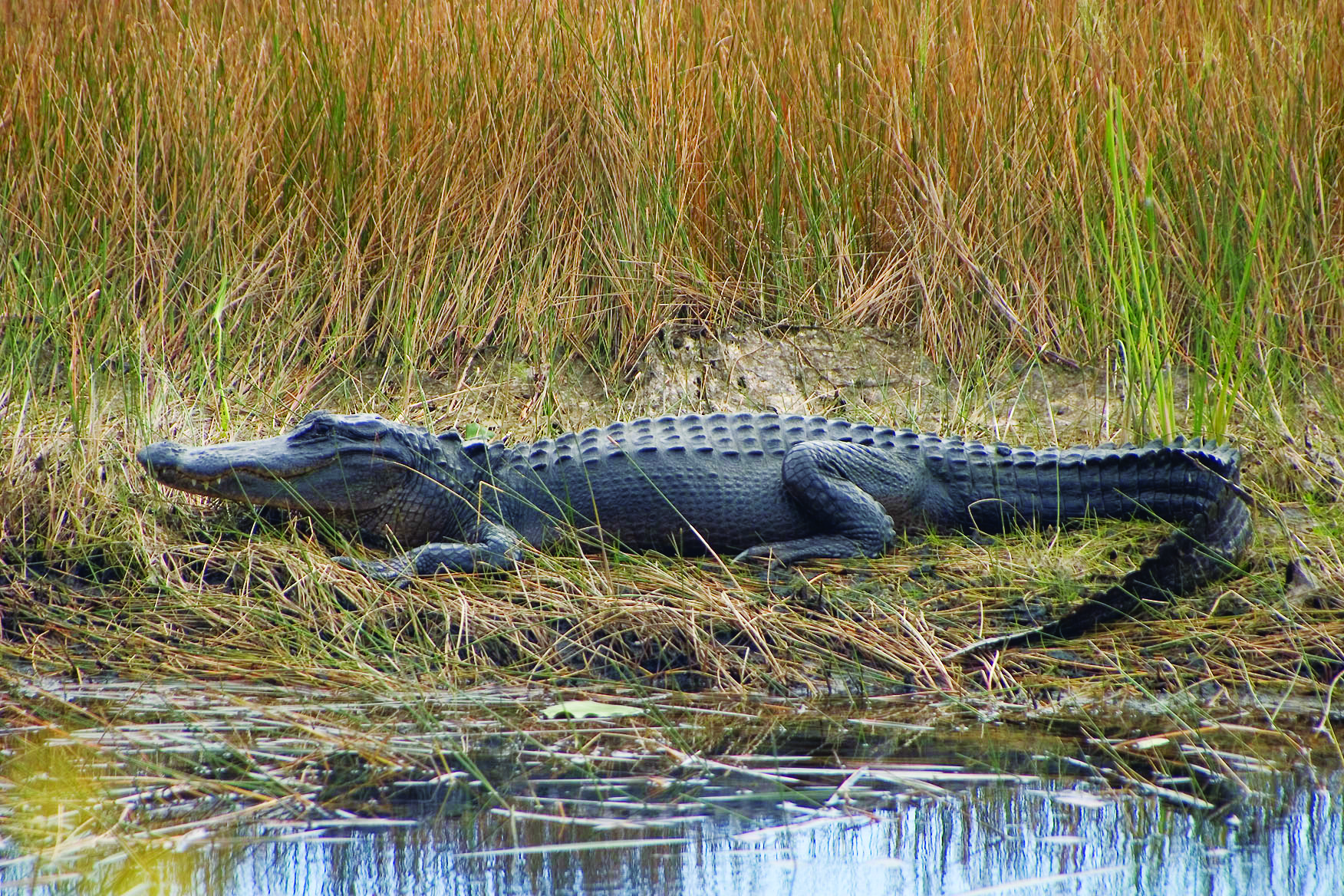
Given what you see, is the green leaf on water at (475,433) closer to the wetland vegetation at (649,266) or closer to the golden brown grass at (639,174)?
the wetland vegetation at (649,266)

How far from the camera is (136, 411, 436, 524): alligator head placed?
3531mm

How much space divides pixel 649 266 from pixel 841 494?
1879 mm

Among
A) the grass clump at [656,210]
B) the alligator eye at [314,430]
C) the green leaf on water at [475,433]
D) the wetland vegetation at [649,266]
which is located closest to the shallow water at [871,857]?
the wetland vegetation at [649,266]

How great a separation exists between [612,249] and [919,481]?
2.02 m

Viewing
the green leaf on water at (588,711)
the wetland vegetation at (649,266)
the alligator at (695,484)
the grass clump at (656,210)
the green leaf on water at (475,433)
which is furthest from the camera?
the grass clump at (656,210)

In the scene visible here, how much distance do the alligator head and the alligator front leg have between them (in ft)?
0.81

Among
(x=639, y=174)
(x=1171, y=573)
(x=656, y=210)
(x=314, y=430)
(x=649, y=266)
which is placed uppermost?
(x=639, y=174)

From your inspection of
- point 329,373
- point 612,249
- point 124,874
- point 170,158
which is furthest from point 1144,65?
point 124,874

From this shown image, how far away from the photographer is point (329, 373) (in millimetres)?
4969

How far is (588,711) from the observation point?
2.75m

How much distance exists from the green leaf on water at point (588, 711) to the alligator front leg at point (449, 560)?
819mm

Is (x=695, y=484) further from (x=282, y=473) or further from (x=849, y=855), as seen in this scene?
(x=849, y=855)

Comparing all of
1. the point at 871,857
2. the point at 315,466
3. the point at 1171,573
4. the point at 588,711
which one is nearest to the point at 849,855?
Result: the point at 871,857

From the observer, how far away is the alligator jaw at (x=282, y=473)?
11.5 ft
